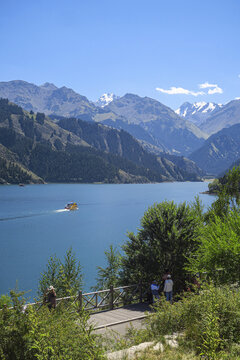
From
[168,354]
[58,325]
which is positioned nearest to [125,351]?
[168,354]

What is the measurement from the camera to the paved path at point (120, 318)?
64.9 ft

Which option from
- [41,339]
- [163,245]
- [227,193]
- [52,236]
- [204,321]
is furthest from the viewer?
[52,236]

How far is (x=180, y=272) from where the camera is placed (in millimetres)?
35375

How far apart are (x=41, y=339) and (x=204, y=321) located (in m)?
5.96

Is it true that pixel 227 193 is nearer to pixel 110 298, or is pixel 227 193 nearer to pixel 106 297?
pixel 106 297

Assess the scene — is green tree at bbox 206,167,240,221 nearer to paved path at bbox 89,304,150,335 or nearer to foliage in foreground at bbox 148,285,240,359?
paved path at bbox 89,304,150,335

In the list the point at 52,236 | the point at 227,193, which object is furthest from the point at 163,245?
the point at 52,236

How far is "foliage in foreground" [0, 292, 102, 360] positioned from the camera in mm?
10430

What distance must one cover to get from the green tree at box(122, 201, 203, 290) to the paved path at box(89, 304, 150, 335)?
30.1 feet

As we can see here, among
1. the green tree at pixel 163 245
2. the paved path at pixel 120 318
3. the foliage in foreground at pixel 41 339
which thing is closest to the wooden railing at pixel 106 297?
the paved path at pixel 120 318

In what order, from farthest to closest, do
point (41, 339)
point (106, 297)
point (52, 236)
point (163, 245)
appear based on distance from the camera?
point (52, 236), point (163, 245), point (106, 297), point (41, 339)

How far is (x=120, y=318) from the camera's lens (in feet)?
74.7

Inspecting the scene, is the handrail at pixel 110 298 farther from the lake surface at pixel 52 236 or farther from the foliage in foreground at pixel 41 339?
the lake surface at pixel 52 236

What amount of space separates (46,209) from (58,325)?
155 m
